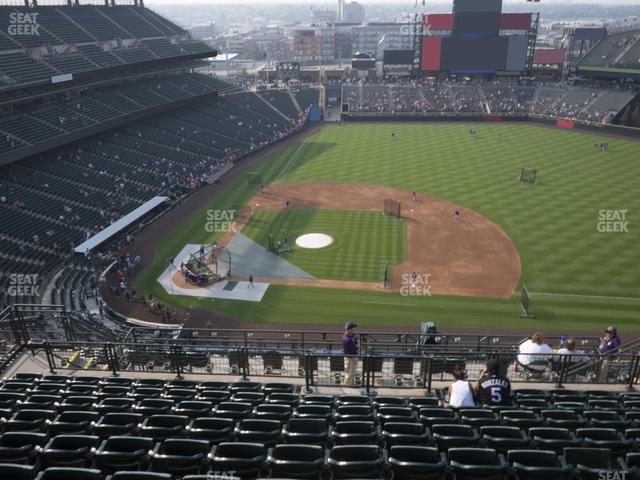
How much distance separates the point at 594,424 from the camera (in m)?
9.95

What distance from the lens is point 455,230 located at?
41.0 meters

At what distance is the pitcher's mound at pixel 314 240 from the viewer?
129ft

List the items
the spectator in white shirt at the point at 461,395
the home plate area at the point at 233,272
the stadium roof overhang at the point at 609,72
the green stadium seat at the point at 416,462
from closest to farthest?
the green stadium seat at the point at 416,462 → the spectator in white shirt at the point at 461,395 → the home plate area at the point at 233,272 → the stadium roof overhang at the point at 609,72

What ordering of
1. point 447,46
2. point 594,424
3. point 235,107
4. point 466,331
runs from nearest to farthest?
1. point 594,424
2. point 466,331
3. point 235,107
4. point 447,46

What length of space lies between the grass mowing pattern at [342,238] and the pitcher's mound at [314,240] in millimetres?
511

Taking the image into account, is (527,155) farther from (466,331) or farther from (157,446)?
(157,446)

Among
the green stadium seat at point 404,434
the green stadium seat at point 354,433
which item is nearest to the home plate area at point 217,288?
the green stadium seat at point 354,433

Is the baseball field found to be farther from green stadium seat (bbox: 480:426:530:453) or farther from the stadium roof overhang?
green stadium seat (bbox: 480:426:530:453)

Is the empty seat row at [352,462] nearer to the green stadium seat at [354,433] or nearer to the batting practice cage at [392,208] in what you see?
the green stadium seat at [354,433]

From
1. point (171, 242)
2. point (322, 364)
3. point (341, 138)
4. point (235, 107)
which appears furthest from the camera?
point (235, 107)

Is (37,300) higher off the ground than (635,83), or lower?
lower

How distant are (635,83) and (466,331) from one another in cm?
7582

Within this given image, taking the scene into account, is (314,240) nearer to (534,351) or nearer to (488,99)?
(534,351)

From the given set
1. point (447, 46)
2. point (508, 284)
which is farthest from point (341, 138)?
point (508, 284)
